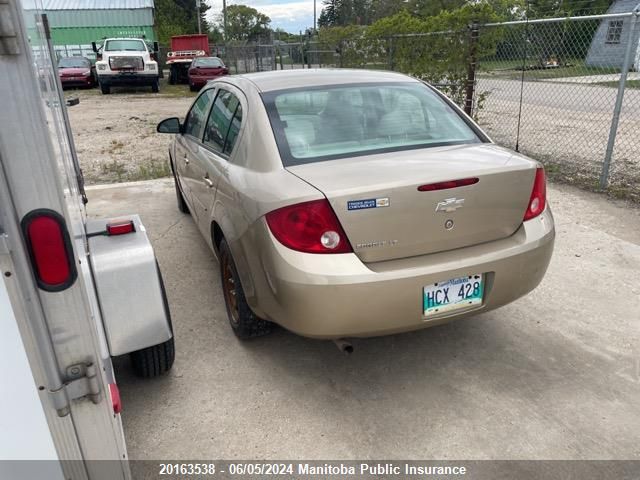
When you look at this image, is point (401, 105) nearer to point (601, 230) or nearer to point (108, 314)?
point (108, 314)

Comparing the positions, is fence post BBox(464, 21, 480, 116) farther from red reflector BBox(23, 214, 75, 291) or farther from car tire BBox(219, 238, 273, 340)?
red reflector BBox(23, 214, 75, 291)

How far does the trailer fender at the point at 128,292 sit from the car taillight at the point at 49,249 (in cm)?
92

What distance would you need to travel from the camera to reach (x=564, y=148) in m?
8.77

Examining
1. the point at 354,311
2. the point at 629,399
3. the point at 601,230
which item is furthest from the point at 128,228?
the point at 601,230

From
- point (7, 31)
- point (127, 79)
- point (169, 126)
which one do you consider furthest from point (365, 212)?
point (127, 79)

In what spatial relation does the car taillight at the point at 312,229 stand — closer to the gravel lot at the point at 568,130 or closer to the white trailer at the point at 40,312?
the white trailer at the point at 40,312

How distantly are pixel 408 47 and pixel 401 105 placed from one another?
710cm

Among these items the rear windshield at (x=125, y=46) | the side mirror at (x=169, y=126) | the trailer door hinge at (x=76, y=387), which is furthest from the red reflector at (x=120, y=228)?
the rear windshield at (x=125, y=46)

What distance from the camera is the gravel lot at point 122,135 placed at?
313 inches

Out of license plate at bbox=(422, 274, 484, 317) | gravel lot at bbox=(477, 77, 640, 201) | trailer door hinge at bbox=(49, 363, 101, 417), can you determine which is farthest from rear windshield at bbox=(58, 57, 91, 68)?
trailer door hinge at bbox=(49, 363, 101, 417)

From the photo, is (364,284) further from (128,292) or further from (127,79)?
(127,79)

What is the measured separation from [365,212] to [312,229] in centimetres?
26

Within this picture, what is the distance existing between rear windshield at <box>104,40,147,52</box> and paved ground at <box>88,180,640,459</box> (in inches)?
784

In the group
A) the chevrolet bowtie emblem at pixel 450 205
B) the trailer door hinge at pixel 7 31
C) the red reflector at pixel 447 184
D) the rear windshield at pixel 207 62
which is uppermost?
the trailer door hinge at pixel 7 31
